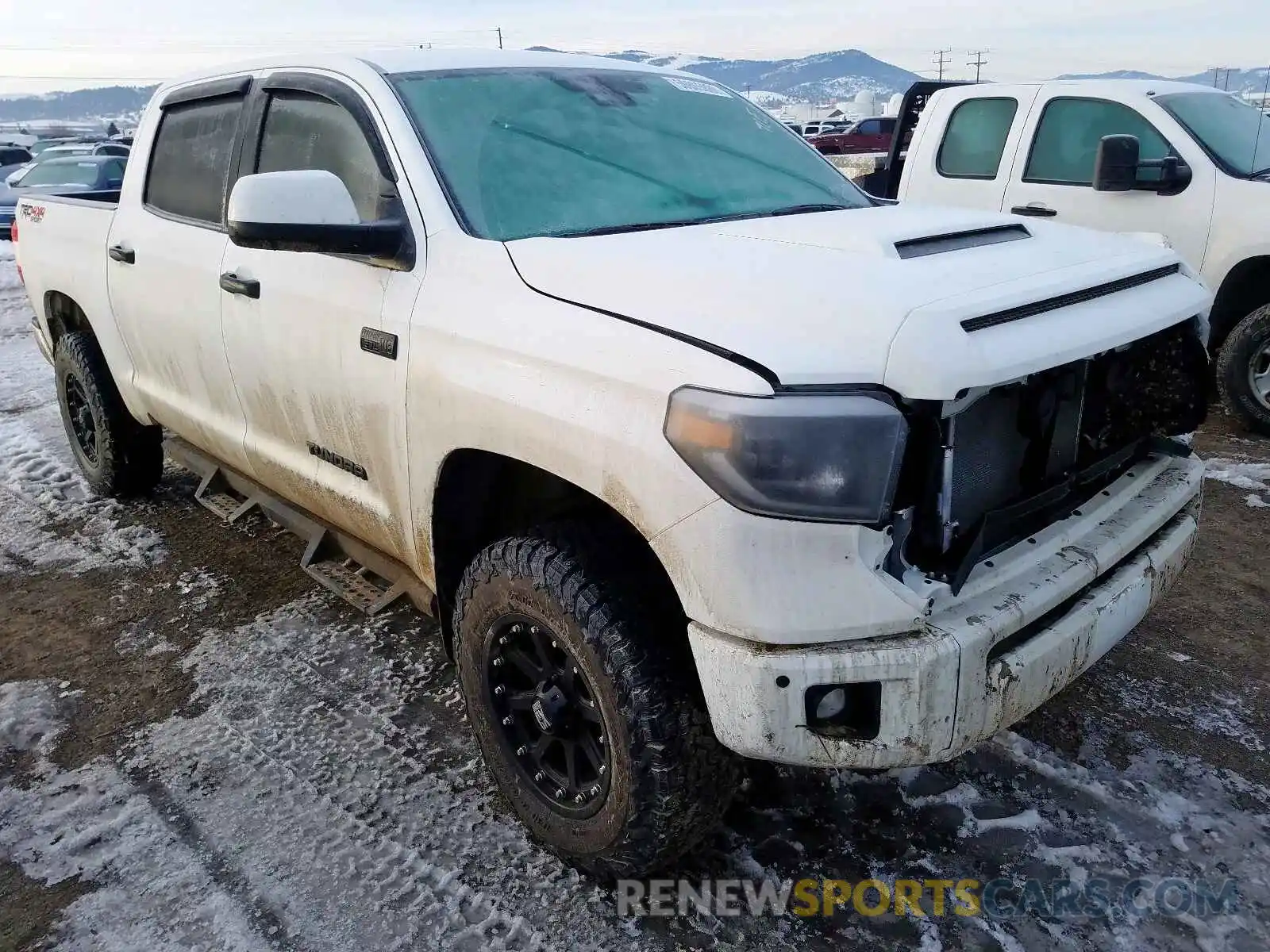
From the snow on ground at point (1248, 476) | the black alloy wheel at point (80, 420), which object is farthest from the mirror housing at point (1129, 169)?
the black alloy wheel at point (80, 420)

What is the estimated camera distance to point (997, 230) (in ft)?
7.97

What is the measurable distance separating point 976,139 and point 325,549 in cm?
A: 489

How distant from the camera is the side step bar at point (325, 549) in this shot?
10.2ft

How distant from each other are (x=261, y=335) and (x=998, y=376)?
2.18 metres

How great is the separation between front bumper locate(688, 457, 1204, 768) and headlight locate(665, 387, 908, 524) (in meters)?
0.26

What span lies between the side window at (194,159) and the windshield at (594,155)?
1.02 m

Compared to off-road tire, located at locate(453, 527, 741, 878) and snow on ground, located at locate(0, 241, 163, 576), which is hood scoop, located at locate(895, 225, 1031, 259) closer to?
off-road tire, located at locate(453, 527, 741, 878)

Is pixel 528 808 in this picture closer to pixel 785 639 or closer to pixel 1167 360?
pixel 785 639

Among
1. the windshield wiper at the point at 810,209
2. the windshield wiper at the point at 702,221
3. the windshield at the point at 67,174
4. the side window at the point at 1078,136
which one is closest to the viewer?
the windshield wiper at the point at 702,221

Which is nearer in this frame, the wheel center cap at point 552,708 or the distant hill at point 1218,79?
the wheel center cap at point 552,708

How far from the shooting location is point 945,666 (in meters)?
1.78

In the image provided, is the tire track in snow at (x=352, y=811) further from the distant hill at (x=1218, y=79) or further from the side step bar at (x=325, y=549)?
the distant hill at (x=1218, y=79)

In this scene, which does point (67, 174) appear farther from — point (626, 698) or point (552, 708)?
point (626, 698)

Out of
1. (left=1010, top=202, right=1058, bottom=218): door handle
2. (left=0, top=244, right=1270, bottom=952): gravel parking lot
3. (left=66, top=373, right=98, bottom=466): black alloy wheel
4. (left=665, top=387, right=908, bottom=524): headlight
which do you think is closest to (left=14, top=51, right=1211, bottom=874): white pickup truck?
(left=665, top=387, right=908, bottom=524): headlight
